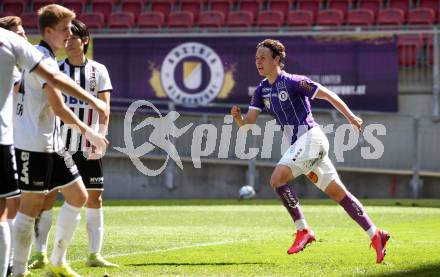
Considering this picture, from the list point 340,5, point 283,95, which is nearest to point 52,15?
point 283,95

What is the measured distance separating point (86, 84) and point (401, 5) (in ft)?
58.4

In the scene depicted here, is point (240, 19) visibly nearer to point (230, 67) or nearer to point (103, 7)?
point (230, 67)

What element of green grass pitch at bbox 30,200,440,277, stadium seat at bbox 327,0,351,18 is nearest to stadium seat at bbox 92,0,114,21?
stadium seat at bbox 327,0,351,18

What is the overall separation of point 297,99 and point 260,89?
433mm

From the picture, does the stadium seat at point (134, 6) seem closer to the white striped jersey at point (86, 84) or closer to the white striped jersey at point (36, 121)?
the white striped jersey at point (86, 84)

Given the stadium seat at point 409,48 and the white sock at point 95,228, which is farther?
the stadium seat at point 409,48

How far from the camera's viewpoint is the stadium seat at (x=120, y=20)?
27047 millimetres

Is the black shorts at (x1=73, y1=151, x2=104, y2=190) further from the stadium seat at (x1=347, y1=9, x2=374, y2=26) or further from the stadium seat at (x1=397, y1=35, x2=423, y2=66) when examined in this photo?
the stadium seat at (x1=347, y1=9, x2=374, y2=26)

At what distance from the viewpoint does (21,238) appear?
7.46m

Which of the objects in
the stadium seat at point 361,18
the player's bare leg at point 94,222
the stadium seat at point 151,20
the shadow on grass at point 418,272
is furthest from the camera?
the stadium seat at point 151,20

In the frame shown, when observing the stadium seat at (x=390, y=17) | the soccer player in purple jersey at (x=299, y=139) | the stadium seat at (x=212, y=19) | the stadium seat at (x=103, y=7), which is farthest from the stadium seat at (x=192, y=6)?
the soccer player in purple jersey at (x=299, y=139)

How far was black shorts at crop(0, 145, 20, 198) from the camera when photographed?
20.6 ft

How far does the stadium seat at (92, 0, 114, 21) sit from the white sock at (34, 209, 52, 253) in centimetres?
1950

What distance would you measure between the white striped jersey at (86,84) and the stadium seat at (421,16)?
661 inches
